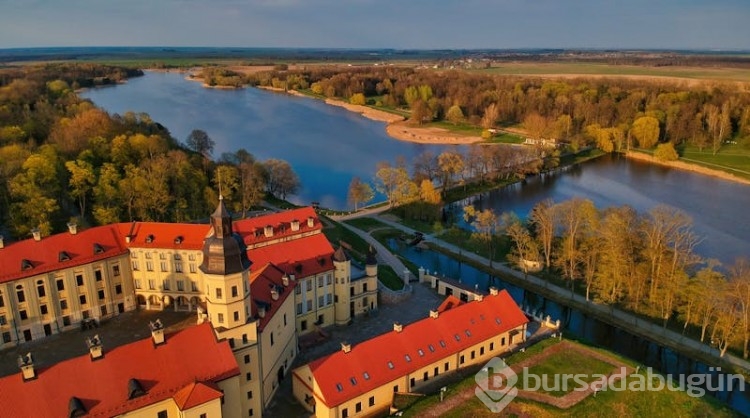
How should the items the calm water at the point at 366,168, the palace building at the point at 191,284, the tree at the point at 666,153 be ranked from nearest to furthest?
the palace building at the point at 191,284 < the calm water at the point at 366,168 < the tree at the point at 666,153

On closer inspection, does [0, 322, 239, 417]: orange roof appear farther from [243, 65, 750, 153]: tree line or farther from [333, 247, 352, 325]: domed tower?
[243, 65, 750, 153]: tree line

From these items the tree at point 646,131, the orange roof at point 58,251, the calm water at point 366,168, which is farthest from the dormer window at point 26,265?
the tree at point 646,131

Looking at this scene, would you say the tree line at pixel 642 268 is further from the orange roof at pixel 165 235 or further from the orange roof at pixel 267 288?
the orange roof at pixel 165 235

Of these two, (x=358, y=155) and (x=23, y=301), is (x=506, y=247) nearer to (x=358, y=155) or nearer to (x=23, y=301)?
(x=23, y=301)

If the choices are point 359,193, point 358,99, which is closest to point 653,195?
point 359,193

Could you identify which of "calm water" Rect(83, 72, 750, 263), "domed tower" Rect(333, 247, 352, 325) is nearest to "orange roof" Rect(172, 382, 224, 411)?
"domed tower" Rect(333, 247, 352, 325)

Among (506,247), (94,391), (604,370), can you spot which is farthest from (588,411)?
(506,247)
